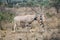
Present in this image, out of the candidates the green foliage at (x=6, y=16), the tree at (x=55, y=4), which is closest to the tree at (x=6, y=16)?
the green foliage at (x=6, y=16)

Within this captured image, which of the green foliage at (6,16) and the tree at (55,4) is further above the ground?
the tree at (55,4)

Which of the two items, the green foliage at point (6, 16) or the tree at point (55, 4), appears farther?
the tree at point (55, 4)

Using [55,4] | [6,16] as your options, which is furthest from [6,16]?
[55,4]

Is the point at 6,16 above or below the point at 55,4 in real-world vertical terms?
below

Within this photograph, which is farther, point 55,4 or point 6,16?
point 55,4

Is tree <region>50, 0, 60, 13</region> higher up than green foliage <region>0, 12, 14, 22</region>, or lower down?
higher up

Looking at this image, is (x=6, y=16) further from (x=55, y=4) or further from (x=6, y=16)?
(x=55, y=4)

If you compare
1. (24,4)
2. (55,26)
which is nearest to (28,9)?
(24,4)

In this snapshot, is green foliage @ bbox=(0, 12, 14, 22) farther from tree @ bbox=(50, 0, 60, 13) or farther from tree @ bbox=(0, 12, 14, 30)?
tree @ bbox=(50, 0, 60, 13)

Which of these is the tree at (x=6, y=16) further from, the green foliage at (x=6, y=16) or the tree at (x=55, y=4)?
the tree at (x=55, y=4)

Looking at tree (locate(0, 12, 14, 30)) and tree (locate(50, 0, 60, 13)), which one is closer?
tree (locate(0, 12, 14, 30))

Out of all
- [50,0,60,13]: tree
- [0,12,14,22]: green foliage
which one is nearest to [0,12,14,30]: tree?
[0,12,14,22]: green foliage

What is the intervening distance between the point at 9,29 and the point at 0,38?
22 cm

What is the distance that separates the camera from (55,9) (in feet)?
10.9
